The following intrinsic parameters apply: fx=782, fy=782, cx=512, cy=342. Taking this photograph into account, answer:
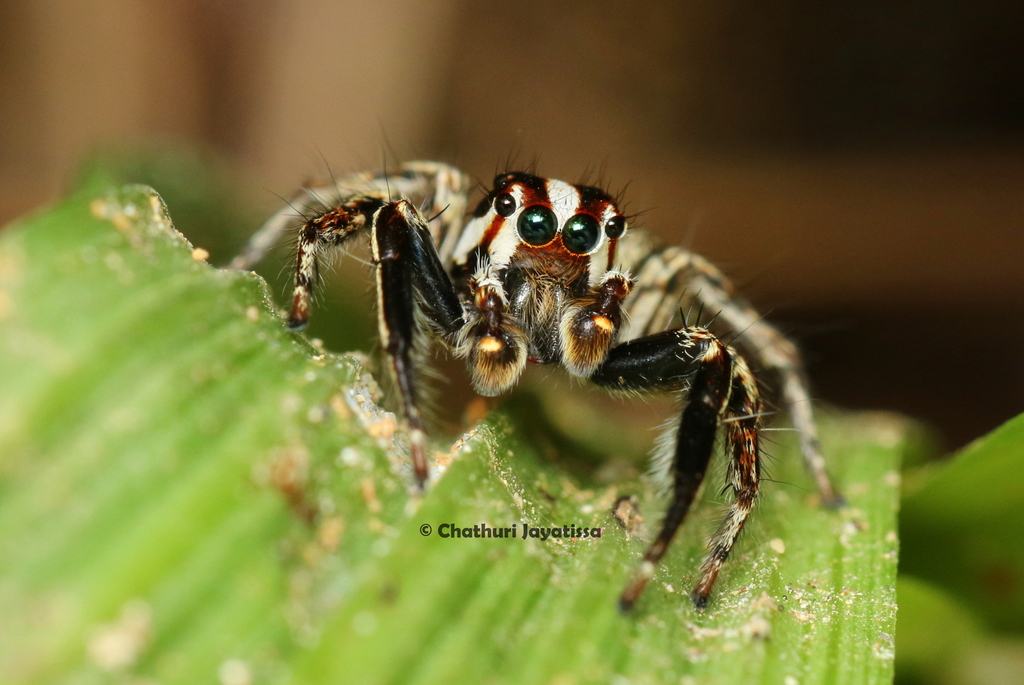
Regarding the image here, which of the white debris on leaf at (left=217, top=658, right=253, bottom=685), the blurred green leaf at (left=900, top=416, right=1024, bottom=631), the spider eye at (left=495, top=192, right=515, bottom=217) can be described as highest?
the spider eye at (left=495, top=192, right=515, bottom=217)

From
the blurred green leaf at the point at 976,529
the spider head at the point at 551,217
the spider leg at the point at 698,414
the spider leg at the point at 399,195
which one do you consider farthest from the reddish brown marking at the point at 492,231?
the blurred green leaf at the point at 976,529

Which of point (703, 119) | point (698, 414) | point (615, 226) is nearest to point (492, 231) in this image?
point (615, 226)

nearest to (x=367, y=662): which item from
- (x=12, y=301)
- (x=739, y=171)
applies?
(x=12, y=301)

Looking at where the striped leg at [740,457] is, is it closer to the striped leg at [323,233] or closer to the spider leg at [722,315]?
the spider leg at [722,315]

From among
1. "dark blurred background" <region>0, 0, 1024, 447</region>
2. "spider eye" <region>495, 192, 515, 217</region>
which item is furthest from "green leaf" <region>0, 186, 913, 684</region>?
"dark blurred background" <region>0, 0, 1024, 447</region>

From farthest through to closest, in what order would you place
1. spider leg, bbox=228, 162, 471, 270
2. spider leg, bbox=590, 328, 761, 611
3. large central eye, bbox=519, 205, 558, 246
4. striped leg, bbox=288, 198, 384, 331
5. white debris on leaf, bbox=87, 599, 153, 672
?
spider leg, bbox=228, 162, 471, 270 < large central eye, bbox=519, 205, 558, 246 < striped leg, bbox=288, 198, 384, 331 < spider leg, bbox=590, 328, 761, 611 < white debris on leaf, bbox=87, 599, 153, 672

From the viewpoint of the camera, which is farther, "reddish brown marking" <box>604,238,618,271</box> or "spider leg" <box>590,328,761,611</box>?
"reddish brown marking" <box>604,238,618,271</box>

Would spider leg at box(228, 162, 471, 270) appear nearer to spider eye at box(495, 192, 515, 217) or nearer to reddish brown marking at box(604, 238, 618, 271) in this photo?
spider eye at box(495, 192, 515, 217)
